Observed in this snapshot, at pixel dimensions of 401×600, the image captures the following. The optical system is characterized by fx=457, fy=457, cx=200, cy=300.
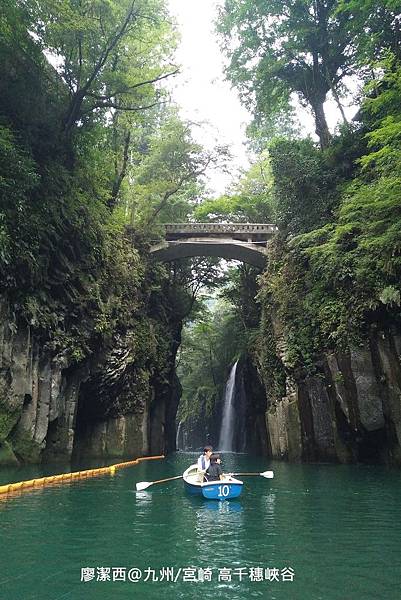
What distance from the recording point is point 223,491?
941cm

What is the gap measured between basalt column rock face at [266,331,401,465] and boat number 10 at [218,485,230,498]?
22.4ft

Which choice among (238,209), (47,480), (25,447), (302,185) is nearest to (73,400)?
(25,447)

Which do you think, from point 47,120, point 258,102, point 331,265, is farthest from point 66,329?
point 258,102

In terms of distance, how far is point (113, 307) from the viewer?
1992 cm

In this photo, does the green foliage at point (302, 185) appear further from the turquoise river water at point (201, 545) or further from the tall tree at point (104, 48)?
the turquoise river water at point (201, 545)

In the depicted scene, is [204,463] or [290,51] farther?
[290,51]

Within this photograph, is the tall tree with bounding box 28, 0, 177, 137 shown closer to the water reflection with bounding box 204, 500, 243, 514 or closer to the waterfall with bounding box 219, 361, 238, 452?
the water reflection with bounding box 204, 500, 243, 514

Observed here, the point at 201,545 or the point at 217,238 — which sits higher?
the point at 217,238

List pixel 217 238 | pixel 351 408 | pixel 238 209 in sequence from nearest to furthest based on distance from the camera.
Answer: pixel 351 408 < pixel 217 238 < pixel 238 209

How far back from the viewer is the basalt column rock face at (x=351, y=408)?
14.2 metres

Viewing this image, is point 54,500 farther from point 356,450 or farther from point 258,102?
point 258,102

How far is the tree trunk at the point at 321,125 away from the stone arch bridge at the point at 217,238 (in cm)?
519

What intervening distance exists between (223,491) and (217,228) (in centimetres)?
1862

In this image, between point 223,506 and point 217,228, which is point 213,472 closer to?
point 223,506
